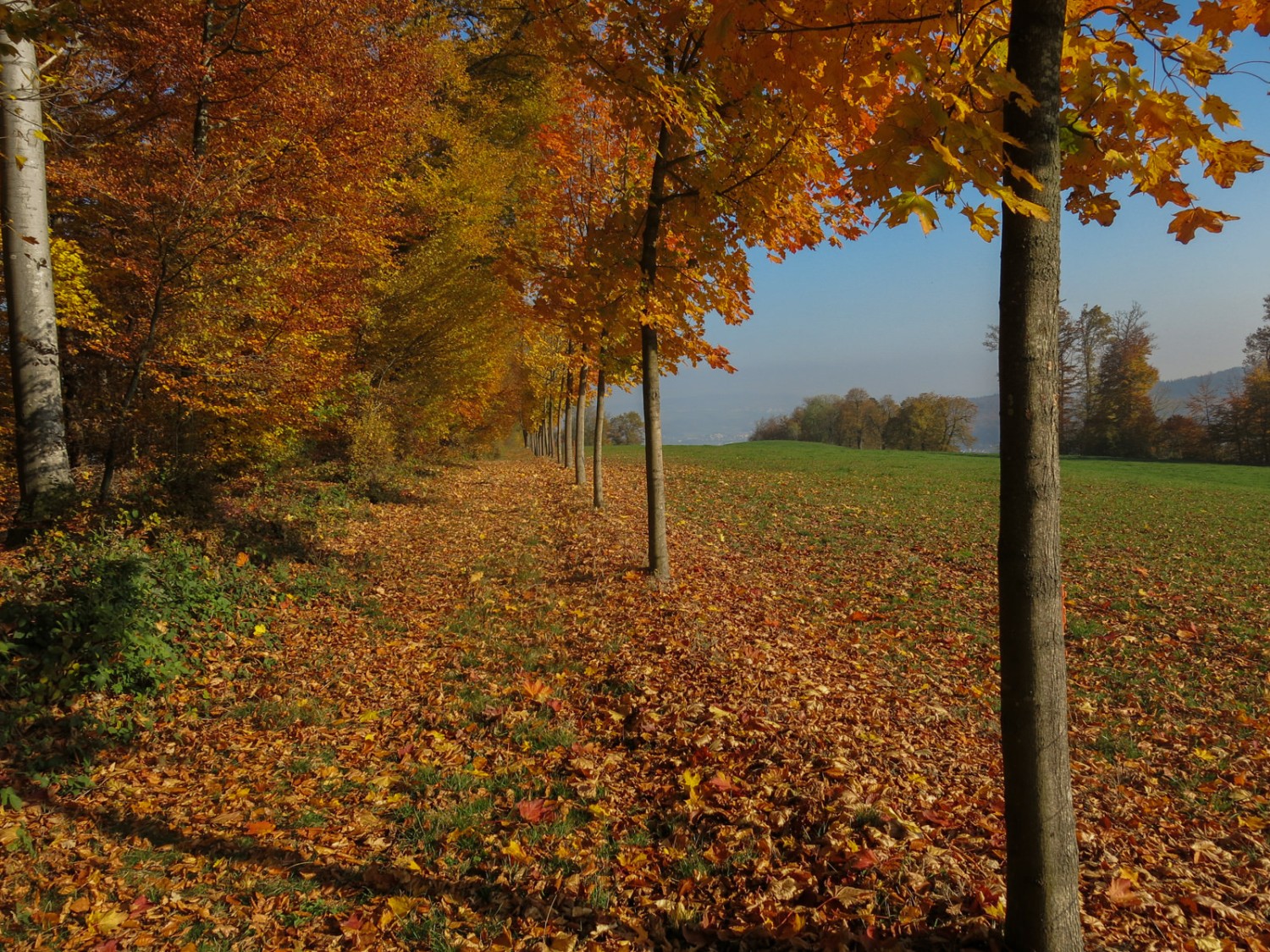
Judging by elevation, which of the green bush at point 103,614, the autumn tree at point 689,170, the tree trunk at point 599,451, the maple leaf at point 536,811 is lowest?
the maple leaf at point 536,811

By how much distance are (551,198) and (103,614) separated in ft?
32.7

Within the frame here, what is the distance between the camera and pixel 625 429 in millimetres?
94375

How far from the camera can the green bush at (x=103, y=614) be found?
15.8 feet

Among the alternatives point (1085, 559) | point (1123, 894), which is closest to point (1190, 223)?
point (1123, 894)

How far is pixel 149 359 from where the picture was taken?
7.75m

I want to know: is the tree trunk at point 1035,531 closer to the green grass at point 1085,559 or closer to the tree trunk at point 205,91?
the green grass at point 1085,559

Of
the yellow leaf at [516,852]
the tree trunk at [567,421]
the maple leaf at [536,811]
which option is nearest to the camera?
the yellow leaf at [516,852]

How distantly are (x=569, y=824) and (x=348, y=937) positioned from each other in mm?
1310

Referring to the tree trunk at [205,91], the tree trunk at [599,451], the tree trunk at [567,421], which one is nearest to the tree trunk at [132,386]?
the tree trunk at [205,91]

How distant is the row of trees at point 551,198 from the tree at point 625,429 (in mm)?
75854

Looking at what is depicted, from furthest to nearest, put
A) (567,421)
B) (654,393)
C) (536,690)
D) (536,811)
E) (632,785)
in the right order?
1. (567,421)
2. (654,393)
3. (536,690)
4. (632,785)
5. (536,811)

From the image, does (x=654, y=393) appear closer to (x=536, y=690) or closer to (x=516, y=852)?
(x=536, y=690)

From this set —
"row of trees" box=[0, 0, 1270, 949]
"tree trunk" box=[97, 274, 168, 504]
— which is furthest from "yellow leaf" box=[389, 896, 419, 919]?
"tree trunk" box=[97, 274, 168, 504]

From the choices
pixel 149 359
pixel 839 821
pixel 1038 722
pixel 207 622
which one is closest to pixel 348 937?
pixel 839 821
